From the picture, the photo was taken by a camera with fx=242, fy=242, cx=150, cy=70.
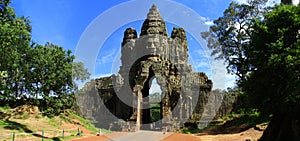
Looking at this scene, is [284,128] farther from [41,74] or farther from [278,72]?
[41,74]

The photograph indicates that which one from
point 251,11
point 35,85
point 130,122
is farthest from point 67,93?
point 251,11

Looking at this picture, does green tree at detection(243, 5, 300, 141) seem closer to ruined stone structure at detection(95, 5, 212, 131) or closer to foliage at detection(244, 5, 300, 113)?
foliage at detection(244, 5, 300, 113)

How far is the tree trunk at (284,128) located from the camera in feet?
40.7

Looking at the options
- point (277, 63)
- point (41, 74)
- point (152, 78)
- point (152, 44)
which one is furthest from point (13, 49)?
point (277, 63)

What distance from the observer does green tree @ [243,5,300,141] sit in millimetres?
10922

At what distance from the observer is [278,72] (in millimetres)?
11633

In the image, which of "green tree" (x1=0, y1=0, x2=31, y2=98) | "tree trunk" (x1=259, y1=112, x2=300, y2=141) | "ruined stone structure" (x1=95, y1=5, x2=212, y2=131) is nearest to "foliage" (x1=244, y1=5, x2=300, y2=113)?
"tree trunk" (x1=259, y1=112, x2=300, y2=141)

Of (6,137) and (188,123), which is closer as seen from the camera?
(6,137)

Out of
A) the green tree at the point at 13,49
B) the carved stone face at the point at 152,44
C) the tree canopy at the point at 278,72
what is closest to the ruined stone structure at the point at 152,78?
the carved stone face at the point at 152,44

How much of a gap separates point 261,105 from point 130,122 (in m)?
17.1

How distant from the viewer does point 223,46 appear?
31078 mm

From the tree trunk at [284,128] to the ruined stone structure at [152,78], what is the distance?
13844 mm

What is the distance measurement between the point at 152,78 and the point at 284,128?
67.2ft

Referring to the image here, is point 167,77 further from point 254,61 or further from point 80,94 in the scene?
point 254,61
